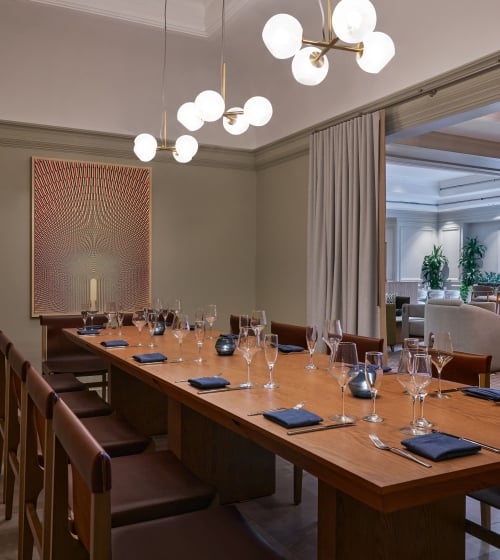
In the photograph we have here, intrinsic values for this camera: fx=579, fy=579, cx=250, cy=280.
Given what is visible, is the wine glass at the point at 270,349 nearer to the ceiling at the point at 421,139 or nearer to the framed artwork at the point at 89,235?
the ceiling at the point at 421,139

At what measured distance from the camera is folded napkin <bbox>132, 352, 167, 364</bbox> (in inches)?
109

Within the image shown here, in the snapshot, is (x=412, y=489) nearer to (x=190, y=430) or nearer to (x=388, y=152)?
(x=190, y=430)

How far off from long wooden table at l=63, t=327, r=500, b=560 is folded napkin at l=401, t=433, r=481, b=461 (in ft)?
0.06

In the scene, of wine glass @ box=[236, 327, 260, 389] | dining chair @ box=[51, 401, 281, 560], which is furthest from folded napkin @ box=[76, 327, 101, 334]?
dining chair @ box=[51, 401, 281, 560]

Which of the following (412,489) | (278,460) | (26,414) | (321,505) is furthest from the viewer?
(278,460)

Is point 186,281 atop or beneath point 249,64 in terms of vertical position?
beneath

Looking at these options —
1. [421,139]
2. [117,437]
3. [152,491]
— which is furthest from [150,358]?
[421,139]

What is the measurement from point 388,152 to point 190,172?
2582mm

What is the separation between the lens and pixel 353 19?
2361mm

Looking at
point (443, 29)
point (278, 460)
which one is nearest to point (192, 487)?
point (278, 460)

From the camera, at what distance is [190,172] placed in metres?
6.45

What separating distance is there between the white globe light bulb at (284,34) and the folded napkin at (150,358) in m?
1.52

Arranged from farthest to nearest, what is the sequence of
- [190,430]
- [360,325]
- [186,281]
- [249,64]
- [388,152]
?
[388,152], [186,281], [249,64], [360,325], [190,430]

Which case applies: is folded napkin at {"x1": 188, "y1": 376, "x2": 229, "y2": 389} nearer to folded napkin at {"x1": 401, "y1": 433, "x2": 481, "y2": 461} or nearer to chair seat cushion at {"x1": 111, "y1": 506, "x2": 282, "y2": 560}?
chair seat cushion at {"x1": 111, "y1": 506, "x2": 282, "y2": 560}
